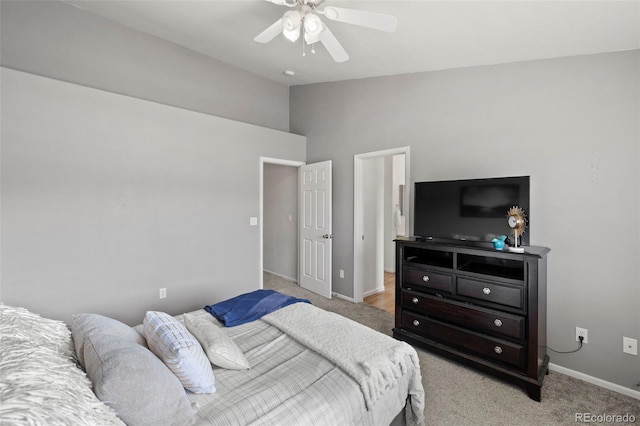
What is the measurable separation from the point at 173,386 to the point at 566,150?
321 cm

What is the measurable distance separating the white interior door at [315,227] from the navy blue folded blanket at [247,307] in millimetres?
2000

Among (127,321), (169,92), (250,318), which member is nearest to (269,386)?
(250,318)

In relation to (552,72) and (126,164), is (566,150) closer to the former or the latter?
(552,72)

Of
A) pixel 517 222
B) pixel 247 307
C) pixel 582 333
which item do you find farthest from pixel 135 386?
pixel 582 333

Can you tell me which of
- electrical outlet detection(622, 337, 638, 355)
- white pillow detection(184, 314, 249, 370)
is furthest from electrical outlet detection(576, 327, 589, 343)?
white pillow detection(184, 314, 249, 370)

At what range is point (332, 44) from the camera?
7.18 feet

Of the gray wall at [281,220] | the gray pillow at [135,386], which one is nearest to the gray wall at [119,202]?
the gray wall at [281,220]

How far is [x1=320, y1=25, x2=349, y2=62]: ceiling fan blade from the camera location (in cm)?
209

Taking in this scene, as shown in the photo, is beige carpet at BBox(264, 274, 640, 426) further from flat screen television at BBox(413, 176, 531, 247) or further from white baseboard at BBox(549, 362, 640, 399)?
flat screen television at BBox(413, 176, 531, 247)

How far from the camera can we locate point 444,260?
2.88m

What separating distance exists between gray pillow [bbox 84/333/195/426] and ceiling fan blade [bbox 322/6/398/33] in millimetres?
2123

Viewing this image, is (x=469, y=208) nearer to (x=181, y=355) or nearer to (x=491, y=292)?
(x=491, y=292)

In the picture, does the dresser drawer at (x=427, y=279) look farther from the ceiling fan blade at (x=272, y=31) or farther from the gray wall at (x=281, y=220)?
the gray wall at (x=281, y=220)

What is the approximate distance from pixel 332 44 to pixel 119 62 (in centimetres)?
261
